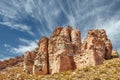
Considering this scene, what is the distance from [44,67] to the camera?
73062mm

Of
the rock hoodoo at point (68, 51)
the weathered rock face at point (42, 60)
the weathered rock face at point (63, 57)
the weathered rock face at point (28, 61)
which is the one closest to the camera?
the rock hoodoo at point (68, 51)

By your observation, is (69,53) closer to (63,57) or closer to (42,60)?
(63,57)

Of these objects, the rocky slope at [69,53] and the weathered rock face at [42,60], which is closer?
the rocky slope at [69,53]

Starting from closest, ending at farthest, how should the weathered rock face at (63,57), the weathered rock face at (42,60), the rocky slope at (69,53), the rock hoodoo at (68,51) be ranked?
the rocky slope at (69,53) < the rock hoodoo at (68,51) < the weathered rock face at (63,57) < the weathered rock face at (42,60)

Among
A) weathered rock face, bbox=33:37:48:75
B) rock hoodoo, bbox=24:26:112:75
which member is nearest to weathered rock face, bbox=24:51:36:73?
rock hoodoo, bbox=24:26:112:75

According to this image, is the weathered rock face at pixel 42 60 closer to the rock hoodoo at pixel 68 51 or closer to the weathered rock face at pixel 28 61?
the rock hoodoo at pixel 68 51

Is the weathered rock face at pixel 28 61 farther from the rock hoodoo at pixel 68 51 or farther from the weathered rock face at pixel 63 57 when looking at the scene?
the weathered rock face at pixel 63 57

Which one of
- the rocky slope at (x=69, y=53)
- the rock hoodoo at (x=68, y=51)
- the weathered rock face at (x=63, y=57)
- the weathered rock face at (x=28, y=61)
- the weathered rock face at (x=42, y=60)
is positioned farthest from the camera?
the weathered rock face at (x=28, y=61)

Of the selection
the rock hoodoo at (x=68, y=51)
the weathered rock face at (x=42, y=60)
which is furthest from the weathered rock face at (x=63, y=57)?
the weathered rock face at (x=42, y=60)

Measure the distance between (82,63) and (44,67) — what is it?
21.6 metres

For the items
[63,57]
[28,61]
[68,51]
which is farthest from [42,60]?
[63,57]

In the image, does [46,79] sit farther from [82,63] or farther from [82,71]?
[82,63]

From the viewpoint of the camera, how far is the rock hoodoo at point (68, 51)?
56812 millimetres

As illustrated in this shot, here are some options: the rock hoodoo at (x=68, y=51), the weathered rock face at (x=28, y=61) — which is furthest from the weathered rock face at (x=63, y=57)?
the weathered rock face at (x=28, y=61)
